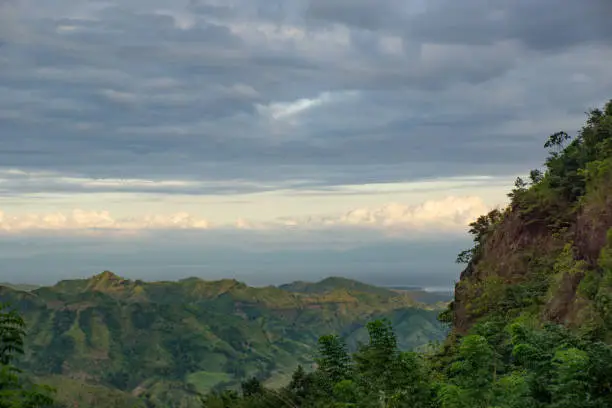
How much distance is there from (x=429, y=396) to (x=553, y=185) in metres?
30.2

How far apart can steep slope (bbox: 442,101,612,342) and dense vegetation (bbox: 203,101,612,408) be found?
0.28 ft

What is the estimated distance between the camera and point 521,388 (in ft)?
61.0

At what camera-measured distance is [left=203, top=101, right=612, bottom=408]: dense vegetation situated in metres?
19.5

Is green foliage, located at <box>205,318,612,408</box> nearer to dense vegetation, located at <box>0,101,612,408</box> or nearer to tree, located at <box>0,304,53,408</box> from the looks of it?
dense vegetation, located at <box>0,101,612,408</box>

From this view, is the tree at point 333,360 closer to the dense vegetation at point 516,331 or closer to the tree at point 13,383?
the dense vegetation at point 516,331

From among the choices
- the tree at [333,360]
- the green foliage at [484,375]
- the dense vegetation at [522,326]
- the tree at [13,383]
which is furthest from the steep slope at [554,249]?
the tree at [13,383]

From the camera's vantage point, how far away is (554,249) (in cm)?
4834

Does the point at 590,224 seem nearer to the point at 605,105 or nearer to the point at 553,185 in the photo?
the point at 553,185

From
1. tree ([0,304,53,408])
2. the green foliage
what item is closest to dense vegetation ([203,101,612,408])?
the green foliage

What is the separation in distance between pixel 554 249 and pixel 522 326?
27.4m

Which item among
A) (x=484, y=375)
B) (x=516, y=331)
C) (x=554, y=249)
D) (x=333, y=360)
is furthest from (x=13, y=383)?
(x=554, y=249)

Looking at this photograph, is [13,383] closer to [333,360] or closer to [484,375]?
[333,360]

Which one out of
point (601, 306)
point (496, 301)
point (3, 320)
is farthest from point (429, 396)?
point (496, 301)

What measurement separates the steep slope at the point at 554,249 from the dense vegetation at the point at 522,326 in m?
0.09
